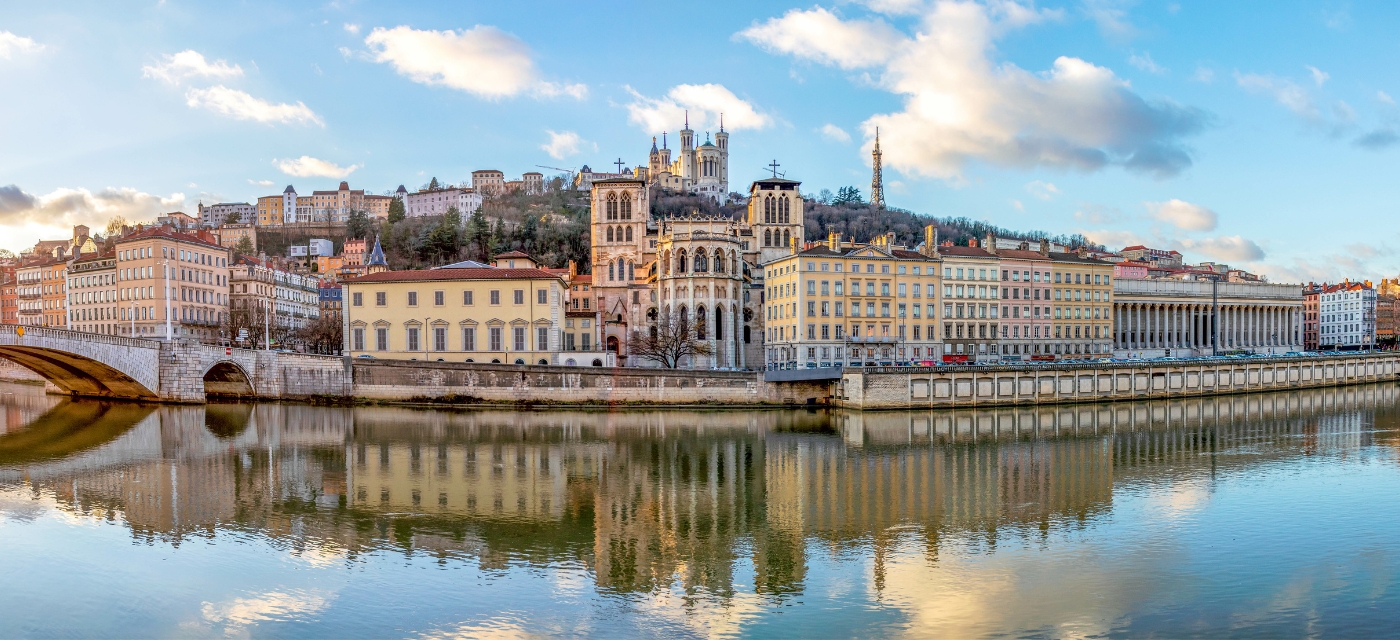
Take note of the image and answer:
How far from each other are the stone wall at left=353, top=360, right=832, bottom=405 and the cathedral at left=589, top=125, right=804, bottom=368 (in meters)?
18.1

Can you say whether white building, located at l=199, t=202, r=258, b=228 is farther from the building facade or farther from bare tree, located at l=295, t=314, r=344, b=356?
the building facade

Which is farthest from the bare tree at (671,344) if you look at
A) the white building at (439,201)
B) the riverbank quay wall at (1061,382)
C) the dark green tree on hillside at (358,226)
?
the white building at (439,201)

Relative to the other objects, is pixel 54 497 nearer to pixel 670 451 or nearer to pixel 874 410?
pixel 670 451

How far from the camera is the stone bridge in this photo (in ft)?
154

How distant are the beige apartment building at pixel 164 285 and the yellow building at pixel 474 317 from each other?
2451 cm

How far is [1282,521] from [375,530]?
21609 mm

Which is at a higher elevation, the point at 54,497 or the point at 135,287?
the point at 135,287

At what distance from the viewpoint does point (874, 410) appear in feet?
162

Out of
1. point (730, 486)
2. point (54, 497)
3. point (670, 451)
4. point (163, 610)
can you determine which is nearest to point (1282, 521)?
point (730, 486)

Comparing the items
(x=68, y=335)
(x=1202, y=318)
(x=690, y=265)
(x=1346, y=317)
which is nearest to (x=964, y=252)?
(x=690, y=265)

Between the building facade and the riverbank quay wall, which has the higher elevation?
the building facade

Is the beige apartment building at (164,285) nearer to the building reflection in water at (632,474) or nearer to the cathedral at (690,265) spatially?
the building reflection in water at (632,474)

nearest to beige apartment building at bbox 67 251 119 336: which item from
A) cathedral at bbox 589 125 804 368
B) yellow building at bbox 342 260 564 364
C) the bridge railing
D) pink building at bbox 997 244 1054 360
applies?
the bridge railing

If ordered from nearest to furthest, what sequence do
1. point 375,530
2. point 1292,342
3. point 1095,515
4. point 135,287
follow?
point 375,530 → point 1095,515 → point 135,287 → point 1292,342
